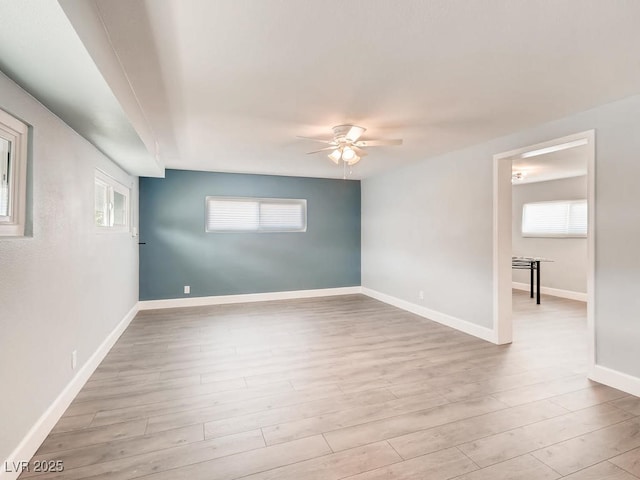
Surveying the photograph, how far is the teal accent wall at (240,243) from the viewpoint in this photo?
5391 mm

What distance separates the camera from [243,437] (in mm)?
2025

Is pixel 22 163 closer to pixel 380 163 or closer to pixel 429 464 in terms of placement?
pixel 429 464

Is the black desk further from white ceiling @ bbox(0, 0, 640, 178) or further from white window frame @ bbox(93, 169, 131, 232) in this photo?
white window frame @ bbox(93, 169, 131, 232)

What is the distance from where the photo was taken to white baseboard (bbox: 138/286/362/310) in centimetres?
540

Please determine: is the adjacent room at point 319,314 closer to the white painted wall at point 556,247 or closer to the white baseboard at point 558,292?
the white baseboard at point 558,292

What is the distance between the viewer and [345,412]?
230 centimetres

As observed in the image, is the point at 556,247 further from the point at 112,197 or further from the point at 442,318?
the point at 112,197

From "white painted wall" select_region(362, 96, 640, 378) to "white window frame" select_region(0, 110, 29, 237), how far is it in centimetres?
409

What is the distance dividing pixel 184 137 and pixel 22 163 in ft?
6.12

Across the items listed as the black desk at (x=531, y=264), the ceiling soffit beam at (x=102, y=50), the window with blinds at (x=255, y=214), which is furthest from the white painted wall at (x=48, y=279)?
the black desk at (x=531, y=264)

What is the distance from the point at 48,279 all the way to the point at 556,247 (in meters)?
7.97

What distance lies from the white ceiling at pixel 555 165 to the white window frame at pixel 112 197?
4847 millimetres

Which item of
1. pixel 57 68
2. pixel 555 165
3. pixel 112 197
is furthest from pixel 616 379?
pixel 112 197

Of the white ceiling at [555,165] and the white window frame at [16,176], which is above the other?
the white ceiling at [555,165]
